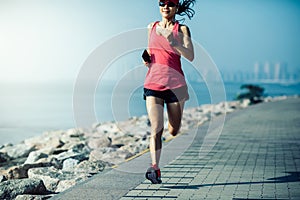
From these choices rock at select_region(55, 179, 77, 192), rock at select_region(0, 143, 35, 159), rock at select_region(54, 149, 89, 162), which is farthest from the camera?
rock at select_region(0, 143, 35, 159)

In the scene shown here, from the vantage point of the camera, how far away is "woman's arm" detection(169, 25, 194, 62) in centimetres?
527

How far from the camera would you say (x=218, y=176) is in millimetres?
6246

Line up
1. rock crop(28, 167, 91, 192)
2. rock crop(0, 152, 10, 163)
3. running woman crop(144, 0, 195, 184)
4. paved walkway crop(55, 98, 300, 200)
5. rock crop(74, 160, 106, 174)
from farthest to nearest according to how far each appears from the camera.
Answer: rock crop(0, 152, 10, 163) → rock crop(74, 160, 106, 174) → rock crop(28, 167, 91, 192) → running woman crop(144, 0, 195, 184) → paved walkway crop(55, 98, 300, 200)

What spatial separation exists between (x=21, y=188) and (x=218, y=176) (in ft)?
7.79

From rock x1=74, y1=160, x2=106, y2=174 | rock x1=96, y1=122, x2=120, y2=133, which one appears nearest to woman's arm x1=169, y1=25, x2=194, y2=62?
rock x1=74, y1=160, x2=106, y2=174

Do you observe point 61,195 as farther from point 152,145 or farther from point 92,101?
point 92,101

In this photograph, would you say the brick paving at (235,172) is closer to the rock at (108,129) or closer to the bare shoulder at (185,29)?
the bare shoulder at (185,29)

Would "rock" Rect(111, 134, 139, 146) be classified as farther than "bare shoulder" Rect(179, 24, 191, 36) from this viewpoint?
Yes

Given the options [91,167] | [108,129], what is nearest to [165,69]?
[91,167]

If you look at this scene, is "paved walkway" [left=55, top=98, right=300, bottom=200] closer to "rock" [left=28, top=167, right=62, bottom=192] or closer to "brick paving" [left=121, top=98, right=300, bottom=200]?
"brick paving" [left=121, top=98, right=300, bottom=200]

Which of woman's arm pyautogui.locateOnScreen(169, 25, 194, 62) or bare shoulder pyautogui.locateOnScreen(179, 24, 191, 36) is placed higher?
bare shoulder pyautogui.locateOnScreen(179, 24, 191, 36)

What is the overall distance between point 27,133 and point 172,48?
1354cm

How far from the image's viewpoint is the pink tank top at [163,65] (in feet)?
17.6

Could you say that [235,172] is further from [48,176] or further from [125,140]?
[125,140]
